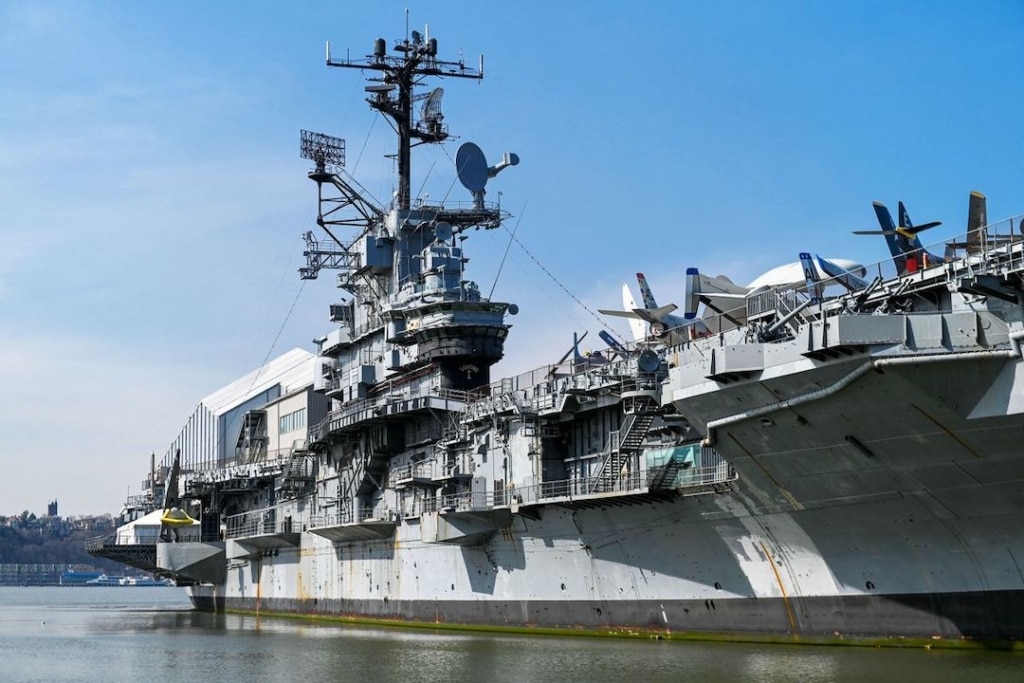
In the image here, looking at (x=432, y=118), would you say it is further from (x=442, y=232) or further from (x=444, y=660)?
(x=444, y=660)

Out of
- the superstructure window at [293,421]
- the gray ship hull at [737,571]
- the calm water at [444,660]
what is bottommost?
the calm water at [444,660]

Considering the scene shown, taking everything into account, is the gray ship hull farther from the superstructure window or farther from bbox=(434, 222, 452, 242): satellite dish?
the superstructure window

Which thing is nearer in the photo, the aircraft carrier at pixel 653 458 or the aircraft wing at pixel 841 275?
the aircraft carrier at pixel 653 458

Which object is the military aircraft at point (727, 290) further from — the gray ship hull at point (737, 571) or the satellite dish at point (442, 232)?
the satellite dish at point (442, 232)

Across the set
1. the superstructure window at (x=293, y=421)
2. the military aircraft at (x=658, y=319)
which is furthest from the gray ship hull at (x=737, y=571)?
the superstructure window at (x=293, y=421)

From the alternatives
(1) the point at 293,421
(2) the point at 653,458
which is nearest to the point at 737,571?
(2) the point at 653,458

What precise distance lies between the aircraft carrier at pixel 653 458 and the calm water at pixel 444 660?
0.99 meters

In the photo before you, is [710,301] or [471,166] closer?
[710,301]

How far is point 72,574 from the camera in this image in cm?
17325

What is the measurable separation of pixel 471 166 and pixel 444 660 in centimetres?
1621

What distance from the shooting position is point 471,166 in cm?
3453

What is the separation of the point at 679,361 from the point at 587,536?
5.29 meters

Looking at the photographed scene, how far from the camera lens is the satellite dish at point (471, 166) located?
34.2m

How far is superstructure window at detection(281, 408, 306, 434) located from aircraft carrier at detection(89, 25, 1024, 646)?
46 centimetres
